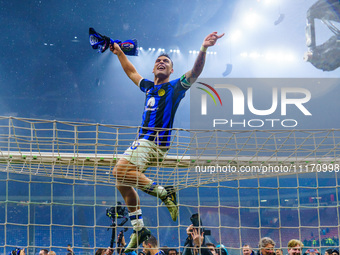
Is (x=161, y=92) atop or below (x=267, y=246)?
atop

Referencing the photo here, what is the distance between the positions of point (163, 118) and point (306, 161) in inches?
35.4

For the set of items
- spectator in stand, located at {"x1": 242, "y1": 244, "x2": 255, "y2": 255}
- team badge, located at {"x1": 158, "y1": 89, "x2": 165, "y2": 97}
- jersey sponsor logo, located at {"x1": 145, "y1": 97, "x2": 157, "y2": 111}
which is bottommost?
spectator in stand, located at {"x1": 242, "y1": 244, "x2": 255, "y2": 255}

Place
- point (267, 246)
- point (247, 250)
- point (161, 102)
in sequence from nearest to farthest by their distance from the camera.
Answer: point (267, 246) → point (247, 250) → point (161, 102)

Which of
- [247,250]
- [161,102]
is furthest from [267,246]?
[161,102]

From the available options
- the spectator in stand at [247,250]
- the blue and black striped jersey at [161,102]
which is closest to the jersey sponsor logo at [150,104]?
the blue and black striped jersey at [161,102]

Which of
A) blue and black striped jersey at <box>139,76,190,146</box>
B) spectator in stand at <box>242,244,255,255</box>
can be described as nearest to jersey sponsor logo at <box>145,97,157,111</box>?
blue and black striped jersey at <box>139,76,190,146</box>

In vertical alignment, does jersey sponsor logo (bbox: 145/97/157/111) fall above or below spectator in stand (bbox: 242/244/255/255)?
above

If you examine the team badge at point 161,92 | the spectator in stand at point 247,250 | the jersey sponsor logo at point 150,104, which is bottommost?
the spectator in stand at point 247,250

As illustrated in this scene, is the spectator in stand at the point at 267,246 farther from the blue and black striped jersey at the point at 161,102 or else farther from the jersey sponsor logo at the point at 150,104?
the jersey sponsor logo at the point at 150,104

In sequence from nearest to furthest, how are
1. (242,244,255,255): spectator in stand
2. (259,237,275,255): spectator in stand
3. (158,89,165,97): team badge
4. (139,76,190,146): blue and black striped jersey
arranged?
(259,237,275,255): spectator in stand, (242,244,255,255): spectator in stand, (139,76,190,146): blue and black striped jersey, (158,89,165,97): team badge

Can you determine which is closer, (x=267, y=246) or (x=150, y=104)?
(x=267, y=246)

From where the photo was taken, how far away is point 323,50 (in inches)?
217

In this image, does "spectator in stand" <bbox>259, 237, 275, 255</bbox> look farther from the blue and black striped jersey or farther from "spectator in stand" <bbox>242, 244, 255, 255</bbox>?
the blue and black striped jersey

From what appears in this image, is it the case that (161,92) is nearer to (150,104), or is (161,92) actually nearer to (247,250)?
(150,104)
